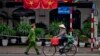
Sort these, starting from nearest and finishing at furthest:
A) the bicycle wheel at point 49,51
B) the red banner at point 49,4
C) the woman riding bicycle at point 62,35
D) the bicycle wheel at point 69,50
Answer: the woman riding bicycle at point 62,35
the bicycle wheel at point 69,50
the bicycle wheel at point 49,51
the red banner at point 49,4

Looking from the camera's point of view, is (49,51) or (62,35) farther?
(49,51)

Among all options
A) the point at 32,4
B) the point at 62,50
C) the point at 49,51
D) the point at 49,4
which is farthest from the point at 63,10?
the point at 62,50

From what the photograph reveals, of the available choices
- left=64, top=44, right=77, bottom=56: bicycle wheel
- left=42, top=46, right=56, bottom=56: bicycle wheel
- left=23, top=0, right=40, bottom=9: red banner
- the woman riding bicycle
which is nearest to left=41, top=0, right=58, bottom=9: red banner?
left=23, top=0, right=40, bottom=9: red banner

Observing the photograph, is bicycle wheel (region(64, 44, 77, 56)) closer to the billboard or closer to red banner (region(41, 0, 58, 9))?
red banner (region(41, 0, 58, 9))

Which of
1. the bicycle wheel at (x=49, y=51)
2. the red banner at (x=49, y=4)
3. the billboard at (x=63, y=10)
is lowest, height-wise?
the bicycle wheel at (x=49, y=51)

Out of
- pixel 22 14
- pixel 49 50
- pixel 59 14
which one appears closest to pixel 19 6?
pixel 22 14

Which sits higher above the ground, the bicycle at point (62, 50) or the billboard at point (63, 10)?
the billboard at point (63, 10)

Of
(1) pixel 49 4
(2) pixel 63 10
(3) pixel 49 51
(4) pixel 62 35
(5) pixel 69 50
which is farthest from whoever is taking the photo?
(2) pixel 63 10

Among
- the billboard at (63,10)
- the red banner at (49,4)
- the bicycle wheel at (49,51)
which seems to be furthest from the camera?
the billboard at (63,10)

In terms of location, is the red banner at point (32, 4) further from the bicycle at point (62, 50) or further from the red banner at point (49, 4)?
the bicycle at point (62, 50)

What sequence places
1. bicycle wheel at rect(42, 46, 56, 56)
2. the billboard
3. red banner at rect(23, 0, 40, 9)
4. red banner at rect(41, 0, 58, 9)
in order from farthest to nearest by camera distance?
1. the billboard
2. red banner at rect(41, 0, 58, 9)
3. red banner at rect(23, 0, 40, 9)
4. bicycle wheel at rect(42, 46, 56, 56)

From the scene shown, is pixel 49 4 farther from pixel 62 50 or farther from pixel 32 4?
pixel 62 50

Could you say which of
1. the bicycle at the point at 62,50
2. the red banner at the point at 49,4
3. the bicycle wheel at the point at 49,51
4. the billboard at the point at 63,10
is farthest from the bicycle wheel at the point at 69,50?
the billboard at the point at 63,10

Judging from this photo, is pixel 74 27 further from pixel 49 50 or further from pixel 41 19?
pixel 49 50
